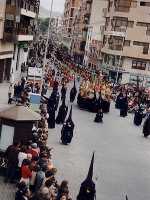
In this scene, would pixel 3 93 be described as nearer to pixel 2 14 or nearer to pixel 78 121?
pixel 2 14

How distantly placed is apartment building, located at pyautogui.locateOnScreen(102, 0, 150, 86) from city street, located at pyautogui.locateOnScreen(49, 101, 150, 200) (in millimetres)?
35452

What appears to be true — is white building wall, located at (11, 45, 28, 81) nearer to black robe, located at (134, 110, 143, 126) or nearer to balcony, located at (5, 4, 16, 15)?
balcony, located at (5, 4, 16, 15)

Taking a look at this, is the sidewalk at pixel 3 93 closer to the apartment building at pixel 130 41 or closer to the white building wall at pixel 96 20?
the apartment building at pixel 130 41

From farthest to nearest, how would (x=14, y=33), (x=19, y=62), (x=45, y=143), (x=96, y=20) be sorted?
(x=96, y=20) < (x=19, y=62) < (x=14, y=33) < (x=45, y=143)

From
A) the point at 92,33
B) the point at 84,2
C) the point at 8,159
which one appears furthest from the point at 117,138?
the point at 84,2

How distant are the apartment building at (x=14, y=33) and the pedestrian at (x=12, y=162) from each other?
29.0 meters

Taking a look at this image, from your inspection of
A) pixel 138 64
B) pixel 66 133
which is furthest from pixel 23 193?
pixel 138 64

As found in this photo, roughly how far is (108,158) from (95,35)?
221 feet

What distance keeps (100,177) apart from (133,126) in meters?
14.6

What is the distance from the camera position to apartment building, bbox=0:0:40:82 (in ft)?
155

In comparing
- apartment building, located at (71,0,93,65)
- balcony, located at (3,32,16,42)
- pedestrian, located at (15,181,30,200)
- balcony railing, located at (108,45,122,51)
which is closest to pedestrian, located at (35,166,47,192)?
pedestrian, located at (15,181,30,200)

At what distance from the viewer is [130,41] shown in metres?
70.6

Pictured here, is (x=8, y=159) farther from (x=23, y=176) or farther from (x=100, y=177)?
(x=100, y=177)

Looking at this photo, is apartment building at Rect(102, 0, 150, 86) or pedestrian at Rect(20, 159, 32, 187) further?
apartment building at Rect(102, 0, 150, 86)
